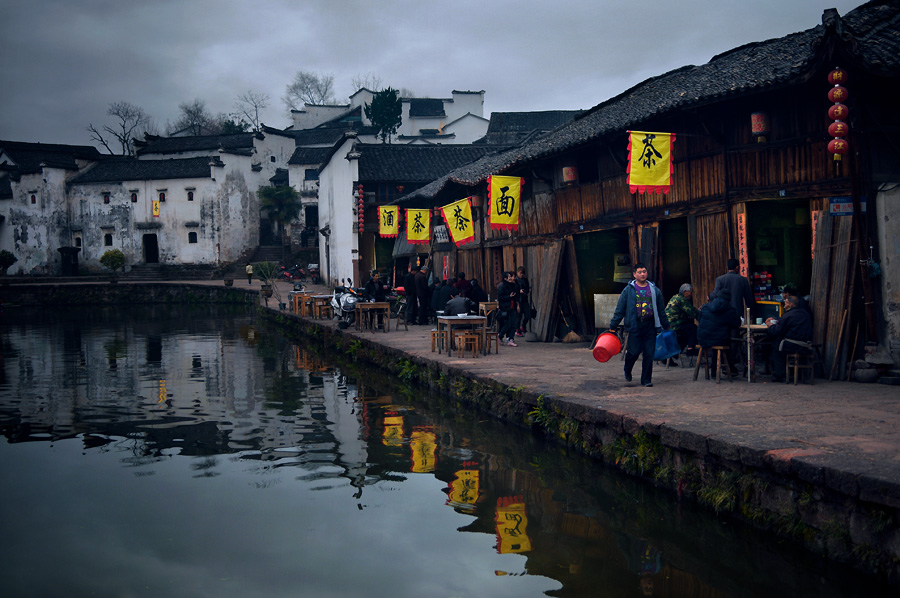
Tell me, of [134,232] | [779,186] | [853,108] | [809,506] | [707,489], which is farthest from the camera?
[134,232]

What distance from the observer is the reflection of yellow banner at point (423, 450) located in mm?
7418

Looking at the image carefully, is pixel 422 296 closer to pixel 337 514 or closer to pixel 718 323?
pixel 718 323

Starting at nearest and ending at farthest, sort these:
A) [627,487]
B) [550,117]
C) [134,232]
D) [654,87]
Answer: [627,487]
[654,87]
[550,117]
[134,232]

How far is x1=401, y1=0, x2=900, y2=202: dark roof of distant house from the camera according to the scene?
26.8 ft

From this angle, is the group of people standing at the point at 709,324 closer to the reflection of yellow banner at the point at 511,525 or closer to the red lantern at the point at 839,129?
the red lantern at the point at 839,129

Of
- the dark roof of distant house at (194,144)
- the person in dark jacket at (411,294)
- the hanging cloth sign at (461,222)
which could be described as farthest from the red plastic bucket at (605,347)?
the dark roof of distant house at (194,144)

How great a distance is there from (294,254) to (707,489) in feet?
153

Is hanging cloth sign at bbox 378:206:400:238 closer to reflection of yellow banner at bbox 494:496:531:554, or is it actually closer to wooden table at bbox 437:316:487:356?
wooden table at bbox 437:316:487:356

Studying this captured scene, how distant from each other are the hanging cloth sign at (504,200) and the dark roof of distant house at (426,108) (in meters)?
41.6

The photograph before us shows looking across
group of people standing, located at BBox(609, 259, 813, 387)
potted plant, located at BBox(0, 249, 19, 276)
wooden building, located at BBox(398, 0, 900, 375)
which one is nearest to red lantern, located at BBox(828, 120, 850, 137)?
wooden building, located at BBox(398, 0, 900, 375)

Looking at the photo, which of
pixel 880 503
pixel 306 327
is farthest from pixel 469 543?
pixel 306 327

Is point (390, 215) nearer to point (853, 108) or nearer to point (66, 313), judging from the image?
point (853, 108)

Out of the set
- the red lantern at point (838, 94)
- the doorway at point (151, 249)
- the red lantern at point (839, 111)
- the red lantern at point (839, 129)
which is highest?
the doorway at point (151, 249)

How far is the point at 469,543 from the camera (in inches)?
211
